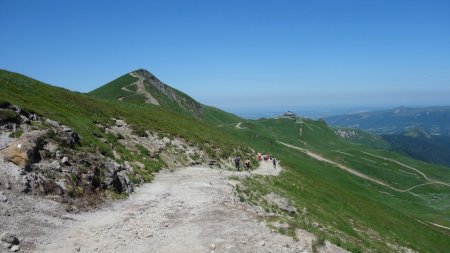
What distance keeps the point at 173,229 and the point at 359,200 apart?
58971 millimetres

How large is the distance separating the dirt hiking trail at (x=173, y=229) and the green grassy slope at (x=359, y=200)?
7.73ft

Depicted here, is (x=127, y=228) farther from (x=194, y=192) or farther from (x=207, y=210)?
(x=194, y=192)

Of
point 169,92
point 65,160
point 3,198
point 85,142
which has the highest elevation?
point 169,92

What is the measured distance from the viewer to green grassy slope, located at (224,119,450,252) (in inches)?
1420

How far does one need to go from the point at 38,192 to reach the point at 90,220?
11.9ft

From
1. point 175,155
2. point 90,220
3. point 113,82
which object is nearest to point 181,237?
point 90,220

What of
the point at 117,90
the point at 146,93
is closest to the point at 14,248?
the point at 146,93

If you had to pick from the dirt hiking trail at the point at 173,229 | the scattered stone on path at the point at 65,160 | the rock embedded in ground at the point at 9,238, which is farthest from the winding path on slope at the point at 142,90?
the rock embedded in ground at the point at 9,238

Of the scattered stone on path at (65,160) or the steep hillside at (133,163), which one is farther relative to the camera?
the scattered stone on path at (65,160)

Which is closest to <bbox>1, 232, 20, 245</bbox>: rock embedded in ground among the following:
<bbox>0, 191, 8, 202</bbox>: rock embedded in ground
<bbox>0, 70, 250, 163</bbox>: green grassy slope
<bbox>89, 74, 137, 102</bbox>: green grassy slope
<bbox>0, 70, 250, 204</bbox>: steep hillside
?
<bbox>0, 191, 8, 202</bbox>: rock embedded in ground

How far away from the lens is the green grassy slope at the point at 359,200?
3606 centimetres

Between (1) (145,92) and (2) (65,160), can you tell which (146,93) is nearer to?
(1) (145,92)

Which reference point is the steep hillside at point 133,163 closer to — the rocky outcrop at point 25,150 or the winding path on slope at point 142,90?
the rocky outcrop at point 25,150

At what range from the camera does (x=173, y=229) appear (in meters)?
21.5
